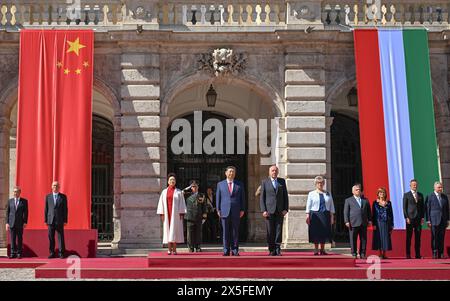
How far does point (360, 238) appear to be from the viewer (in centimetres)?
1806

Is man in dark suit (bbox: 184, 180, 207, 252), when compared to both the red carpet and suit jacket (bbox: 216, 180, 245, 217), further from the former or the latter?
the red carpet

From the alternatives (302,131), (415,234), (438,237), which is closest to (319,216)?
(415,234)

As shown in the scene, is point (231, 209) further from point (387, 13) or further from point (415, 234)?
point (387, 13)

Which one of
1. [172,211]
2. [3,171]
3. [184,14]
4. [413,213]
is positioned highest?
[184,14]

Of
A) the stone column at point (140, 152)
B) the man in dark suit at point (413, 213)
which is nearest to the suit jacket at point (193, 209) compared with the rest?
the stone column at point (140, 152)

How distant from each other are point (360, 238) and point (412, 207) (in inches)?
54.4

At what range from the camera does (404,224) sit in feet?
63.3

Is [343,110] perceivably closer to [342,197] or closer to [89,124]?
[342,197]

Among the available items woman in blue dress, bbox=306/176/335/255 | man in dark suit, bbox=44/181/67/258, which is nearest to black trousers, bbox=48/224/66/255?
man in dark suit, bbox=44/181/67/258

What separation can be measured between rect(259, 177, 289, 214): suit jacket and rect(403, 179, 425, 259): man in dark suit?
3.36 metres

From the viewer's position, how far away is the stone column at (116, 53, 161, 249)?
20188mm

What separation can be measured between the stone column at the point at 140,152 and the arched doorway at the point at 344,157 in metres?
7.11
